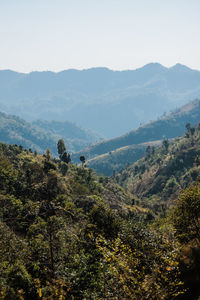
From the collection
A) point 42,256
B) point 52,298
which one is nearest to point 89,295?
point 52,298

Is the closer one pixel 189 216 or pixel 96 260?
pixel 96 260

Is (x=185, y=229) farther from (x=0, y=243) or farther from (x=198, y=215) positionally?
(x=0, y=243)

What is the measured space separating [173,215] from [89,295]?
20.0 m

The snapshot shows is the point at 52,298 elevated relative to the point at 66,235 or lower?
elevated

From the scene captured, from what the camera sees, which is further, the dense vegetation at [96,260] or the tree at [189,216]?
the tree at [189,216]

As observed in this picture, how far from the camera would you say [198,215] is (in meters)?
36.5

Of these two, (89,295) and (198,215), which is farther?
(198,215)

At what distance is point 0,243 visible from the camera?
33.9 meters

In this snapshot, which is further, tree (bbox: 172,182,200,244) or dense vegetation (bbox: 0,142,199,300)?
tree (bbox: 172,182,200,244)

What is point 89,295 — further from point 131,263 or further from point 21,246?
point 21,246

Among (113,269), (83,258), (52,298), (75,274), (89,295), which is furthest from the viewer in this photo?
(83,258)

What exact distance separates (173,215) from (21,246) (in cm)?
2054

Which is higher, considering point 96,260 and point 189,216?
point 189,216

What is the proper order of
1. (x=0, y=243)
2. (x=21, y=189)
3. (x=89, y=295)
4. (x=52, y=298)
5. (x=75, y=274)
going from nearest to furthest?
1. (x=52, y=298)
2. (x=89, y=295)
3. (x=75, y=274)
4. (x=0, y=243)
5. (x=21, y=189)
